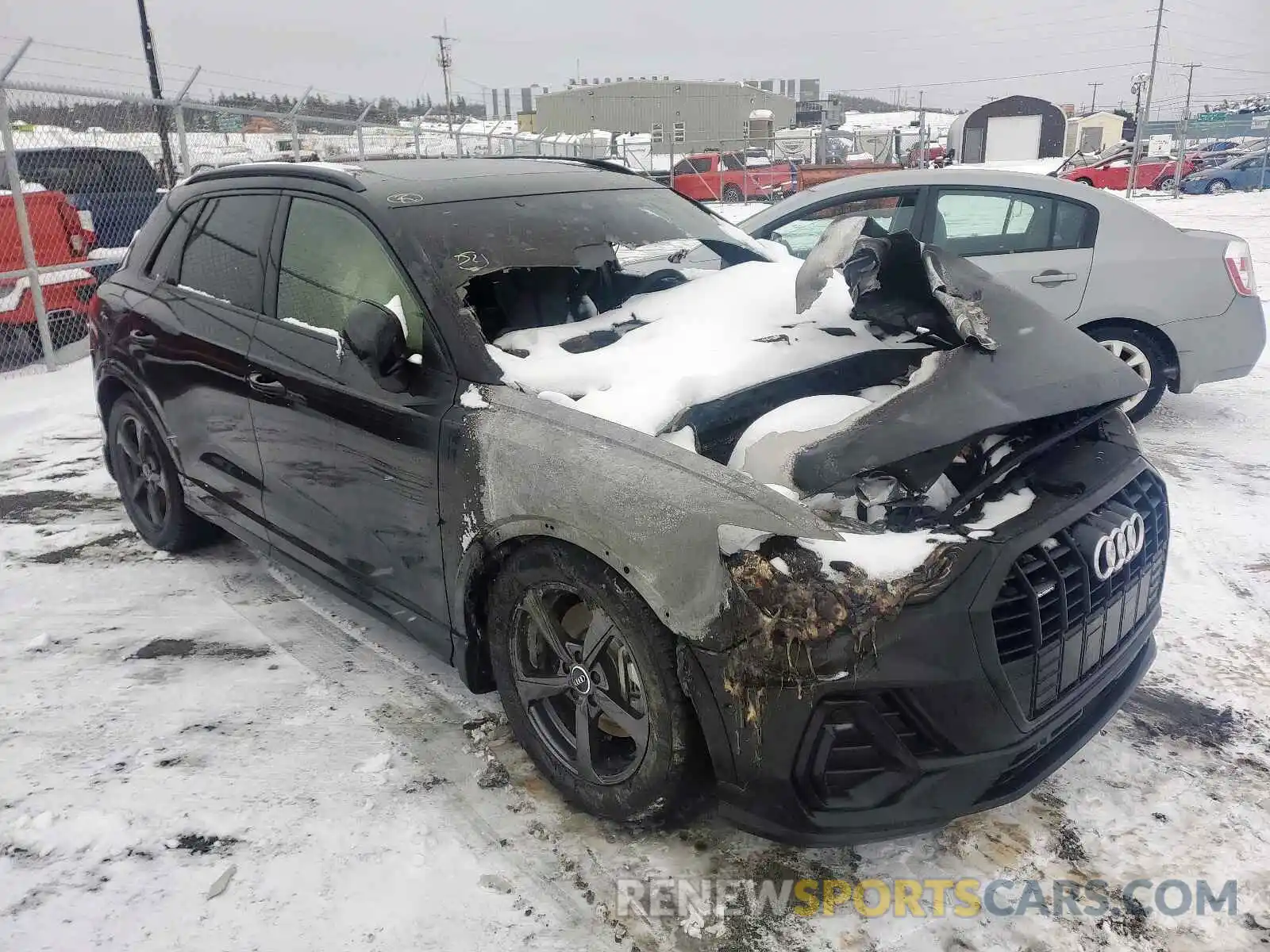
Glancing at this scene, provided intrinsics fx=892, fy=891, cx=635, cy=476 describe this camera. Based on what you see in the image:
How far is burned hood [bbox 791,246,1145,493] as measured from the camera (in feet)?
7.09

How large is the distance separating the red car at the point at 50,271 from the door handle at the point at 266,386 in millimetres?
5989

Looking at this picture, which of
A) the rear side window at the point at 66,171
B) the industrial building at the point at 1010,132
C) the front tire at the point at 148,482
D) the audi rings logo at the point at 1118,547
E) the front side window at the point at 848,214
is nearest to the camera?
the audi rings logo at the point at 1118,547

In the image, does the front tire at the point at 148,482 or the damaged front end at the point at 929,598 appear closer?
the damaged front end at the point at 929,598

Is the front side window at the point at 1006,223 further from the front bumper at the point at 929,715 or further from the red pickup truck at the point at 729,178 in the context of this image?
the red pickup truck at the point at 729,178

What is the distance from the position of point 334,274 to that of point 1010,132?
39.4m

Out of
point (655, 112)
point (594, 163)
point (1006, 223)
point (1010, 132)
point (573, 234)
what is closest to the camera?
point (573, 234)

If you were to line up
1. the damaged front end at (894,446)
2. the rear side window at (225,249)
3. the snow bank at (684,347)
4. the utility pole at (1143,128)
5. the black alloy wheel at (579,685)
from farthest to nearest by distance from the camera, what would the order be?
the utility pole at (1143,128) → the rear side window at (225,249) → the snow bank at (684,347) → the black alloy wheel at (579,685) → the damaged front end at (894,446)

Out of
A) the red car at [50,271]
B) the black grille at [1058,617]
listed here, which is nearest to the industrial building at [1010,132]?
the red car at [50,271]

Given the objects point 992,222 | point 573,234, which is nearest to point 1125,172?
point 992,222

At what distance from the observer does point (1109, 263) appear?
5.28 metres

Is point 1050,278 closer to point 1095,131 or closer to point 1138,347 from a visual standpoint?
point 1138,347

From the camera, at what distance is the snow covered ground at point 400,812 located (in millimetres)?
2094

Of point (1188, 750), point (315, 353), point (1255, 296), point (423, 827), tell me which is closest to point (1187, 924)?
point (1188, 750)

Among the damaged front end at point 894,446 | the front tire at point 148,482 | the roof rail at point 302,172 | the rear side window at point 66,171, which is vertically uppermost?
the rear side window at point 66,171
